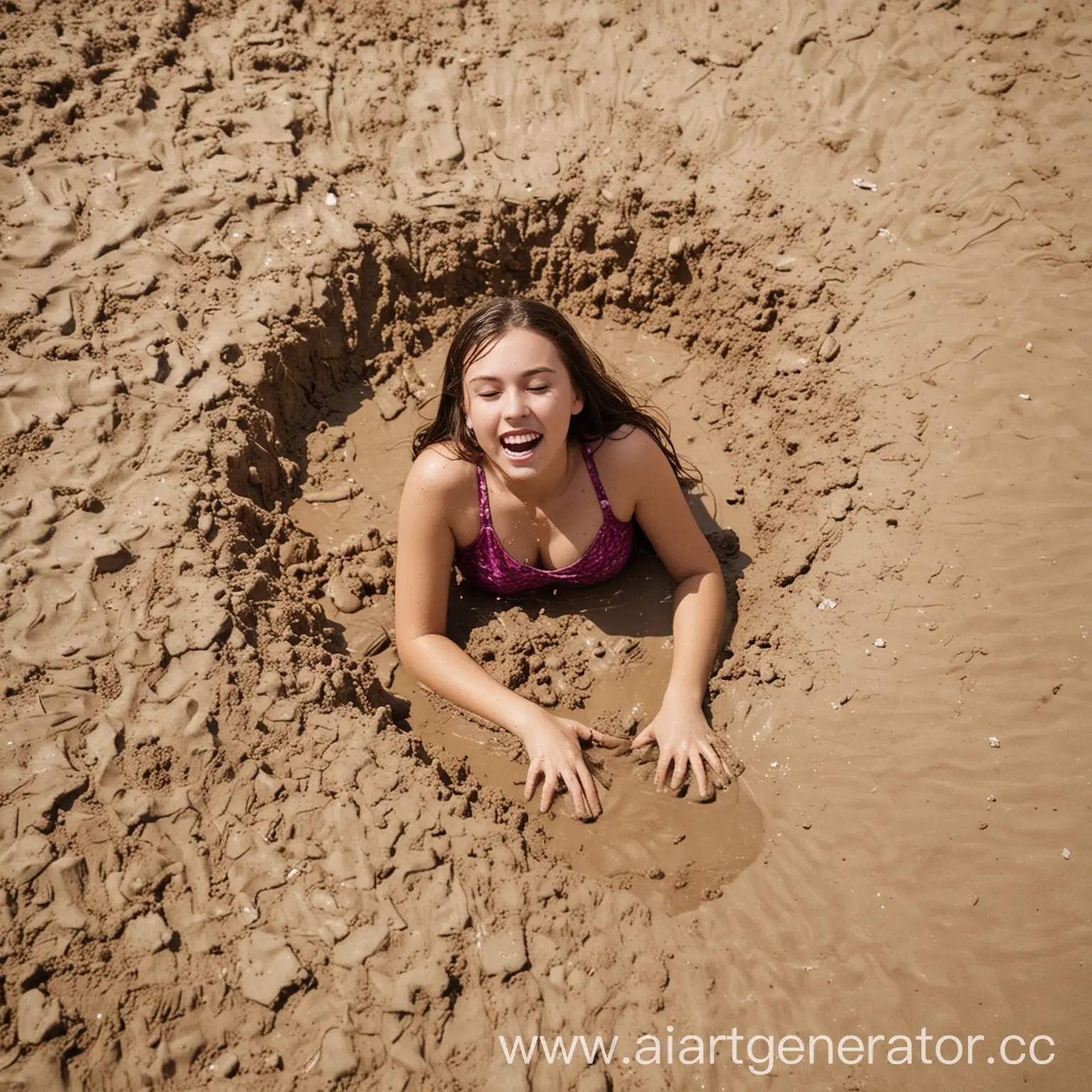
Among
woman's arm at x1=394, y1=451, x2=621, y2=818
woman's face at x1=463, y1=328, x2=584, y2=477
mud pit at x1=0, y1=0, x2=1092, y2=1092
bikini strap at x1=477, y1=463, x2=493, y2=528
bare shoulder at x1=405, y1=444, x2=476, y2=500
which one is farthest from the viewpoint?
bikini strap at x1=477, y1=463, x2=493, y2=528

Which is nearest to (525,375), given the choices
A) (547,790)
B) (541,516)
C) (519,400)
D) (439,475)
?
(519,400)

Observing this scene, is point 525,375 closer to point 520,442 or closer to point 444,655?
point 520,442

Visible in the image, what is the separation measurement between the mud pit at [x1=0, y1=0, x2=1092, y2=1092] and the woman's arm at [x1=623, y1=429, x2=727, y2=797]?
6.1 inches

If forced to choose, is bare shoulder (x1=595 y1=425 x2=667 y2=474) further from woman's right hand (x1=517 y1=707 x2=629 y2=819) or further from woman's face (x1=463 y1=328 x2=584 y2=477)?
woman's right hand (x1=517 y1=707 x2=629 y2=819)

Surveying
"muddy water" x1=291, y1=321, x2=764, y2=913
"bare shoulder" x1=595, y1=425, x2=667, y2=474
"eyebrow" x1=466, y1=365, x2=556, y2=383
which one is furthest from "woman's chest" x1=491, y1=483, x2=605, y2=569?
"eyebrow" x1=466, y1=365, x2=556, y2=383

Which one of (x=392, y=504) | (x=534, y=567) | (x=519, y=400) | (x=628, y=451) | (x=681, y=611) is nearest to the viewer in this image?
(x=519, y=400)

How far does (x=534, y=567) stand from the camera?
3295 millimetres

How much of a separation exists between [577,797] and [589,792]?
0.14ft

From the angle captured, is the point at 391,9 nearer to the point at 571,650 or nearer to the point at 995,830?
the point at 571,650

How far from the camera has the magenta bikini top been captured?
3121 mm

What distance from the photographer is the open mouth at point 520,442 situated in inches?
108

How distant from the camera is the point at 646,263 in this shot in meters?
4.35

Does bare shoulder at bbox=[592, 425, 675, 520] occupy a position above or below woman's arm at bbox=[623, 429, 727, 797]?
above

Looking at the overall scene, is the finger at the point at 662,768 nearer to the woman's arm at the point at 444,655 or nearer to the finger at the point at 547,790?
the woman's arm at the point at 444,655
